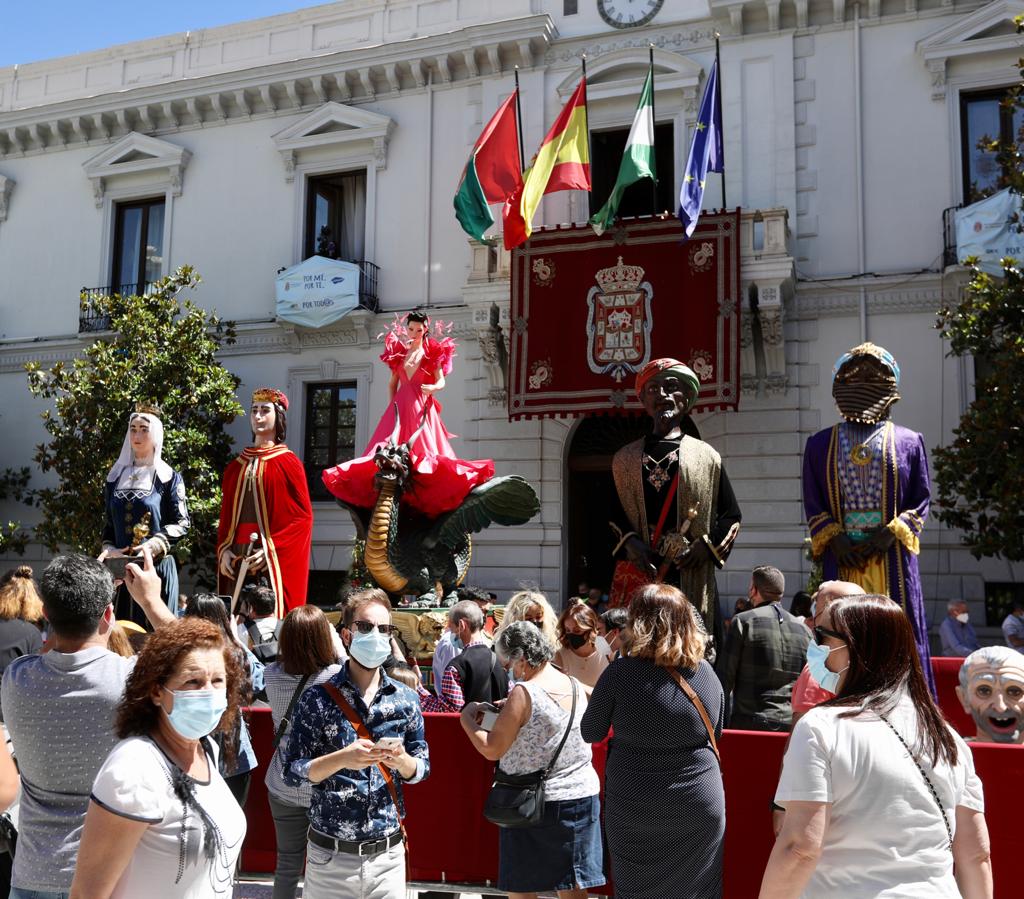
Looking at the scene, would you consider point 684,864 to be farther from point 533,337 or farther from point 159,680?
point 533,337

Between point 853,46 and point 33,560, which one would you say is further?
point 33,560

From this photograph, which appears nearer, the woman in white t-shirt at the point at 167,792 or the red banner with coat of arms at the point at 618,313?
the woman in white t-shirt at the point at 167,792

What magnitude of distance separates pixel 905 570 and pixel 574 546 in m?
11.0

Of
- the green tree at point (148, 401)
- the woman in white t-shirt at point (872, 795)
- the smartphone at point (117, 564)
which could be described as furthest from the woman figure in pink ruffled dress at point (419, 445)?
the green tree at point (148, 401)

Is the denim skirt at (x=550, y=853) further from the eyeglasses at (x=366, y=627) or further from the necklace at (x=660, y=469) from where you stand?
the necklace at (x=660, y=469)

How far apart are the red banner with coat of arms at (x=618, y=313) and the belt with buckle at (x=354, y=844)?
11355mm

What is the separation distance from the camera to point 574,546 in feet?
54.6

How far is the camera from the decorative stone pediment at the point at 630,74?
53.4 feet

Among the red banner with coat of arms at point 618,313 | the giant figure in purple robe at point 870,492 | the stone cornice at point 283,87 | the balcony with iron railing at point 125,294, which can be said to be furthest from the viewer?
the balcony with iron railing at point 125,294

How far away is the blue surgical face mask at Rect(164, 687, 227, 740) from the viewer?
8.63 feet

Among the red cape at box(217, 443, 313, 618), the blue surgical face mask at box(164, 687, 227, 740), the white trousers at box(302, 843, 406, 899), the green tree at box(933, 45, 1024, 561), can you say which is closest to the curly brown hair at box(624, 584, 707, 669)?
the white trousers at box(302, 843, 406, 899)

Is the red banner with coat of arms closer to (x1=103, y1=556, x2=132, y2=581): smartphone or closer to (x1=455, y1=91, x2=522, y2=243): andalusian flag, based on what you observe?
(x1=455, y1=91, x2=522, y2=243): andalusian flag

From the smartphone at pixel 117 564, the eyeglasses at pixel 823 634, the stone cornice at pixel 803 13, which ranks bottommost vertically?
the eyeglasses at pixel 823 634

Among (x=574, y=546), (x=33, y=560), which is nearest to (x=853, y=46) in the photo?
(x=574, y=546)
